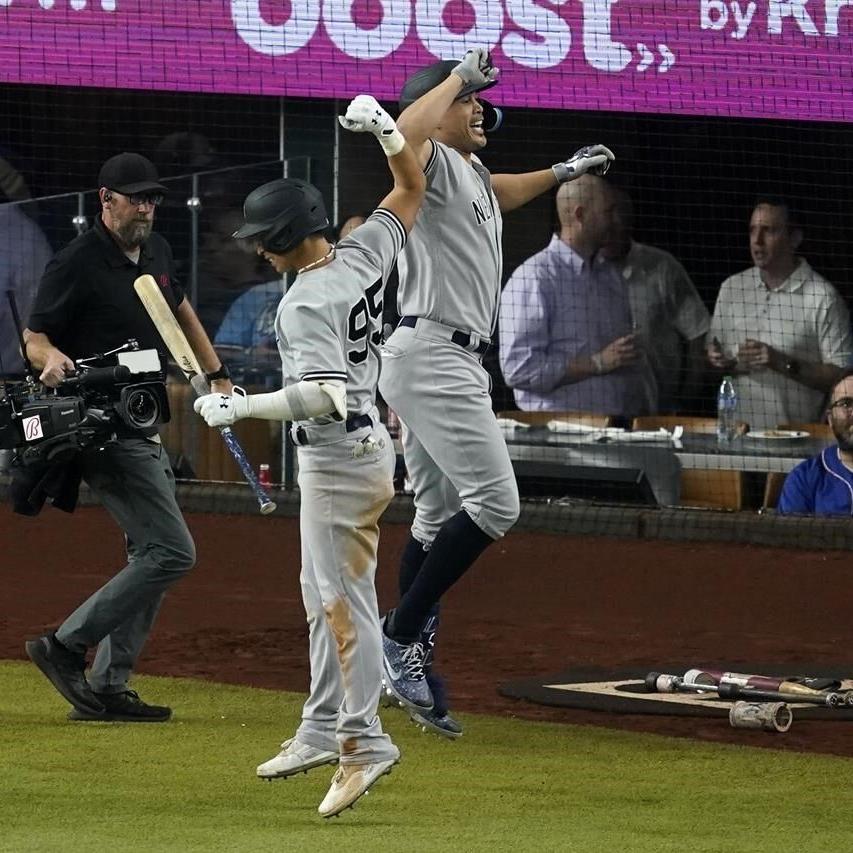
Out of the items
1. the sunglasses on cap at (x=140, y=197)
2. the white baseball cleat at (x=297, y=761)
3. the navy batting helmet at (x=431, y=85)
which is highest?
the navy batting helmet at (x=431, y=85)

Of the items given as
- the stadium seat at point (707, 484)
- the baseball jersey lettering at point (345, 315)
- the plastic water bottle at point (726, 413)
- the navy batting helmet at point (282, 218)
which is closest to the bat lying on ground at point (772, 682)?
the baseball jersey lettering at point (345, 315)

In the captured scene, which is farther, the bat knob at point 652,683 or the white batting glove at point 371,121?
the bat knob at point 652,683

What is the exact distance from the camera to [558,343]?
10.6m

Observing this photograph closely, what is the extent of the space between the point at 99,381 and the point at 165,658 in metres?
1.73

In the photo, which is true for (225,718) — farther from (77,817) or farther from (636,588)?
(636,588)

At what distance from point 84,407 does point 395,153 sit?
53.0 inches

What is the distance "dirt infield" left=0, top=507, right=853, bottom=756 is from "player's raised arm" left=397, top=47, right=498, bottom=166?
1926 millimetres

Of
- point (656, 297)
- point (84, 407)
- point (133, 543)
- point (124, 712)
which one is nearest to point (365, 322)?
point (84, 407)

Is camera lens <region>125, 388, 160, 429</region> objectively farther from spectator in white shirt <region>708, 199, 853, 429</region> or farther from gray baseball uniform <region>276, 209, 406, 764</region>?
spectator in white shirt <region>708, 199, 853, 429</region>

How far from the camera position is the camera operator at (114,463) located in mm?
6227

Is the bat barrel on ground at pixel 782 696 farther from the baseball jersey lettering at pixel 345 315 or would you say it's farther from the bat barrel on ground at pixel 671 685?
the baseball jersey lettering at pixel 345 315

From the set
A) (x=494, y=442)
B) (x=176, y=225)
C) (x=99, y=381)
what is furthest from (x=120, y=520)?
(x=176, y=225)

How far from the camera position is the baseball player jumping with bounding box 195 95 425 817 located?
482 centimetres

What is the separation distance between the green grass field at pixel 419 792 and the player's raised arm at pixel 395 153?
61.0 inches
